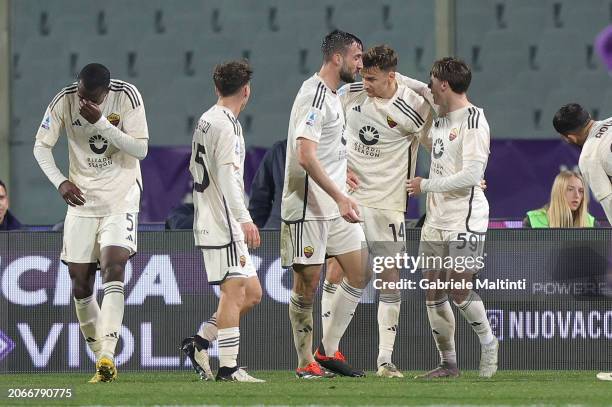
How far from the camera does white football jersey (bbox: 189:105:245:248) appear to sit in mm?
7422

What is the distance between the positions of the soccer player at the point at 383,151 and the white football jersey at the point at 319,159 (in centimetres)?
48

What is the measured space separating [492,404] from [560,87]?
907 cm

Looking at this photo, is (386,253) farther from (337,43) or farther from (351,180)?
(337,43)

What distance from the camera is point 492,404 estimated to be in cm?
620

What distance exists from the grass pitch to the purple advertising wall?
6.07 meters

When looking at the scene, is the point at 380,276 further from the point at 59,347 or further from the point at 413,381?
the point at 59,347

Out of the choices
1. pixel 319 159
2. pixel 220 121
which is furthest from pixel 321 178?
pixel 220 121

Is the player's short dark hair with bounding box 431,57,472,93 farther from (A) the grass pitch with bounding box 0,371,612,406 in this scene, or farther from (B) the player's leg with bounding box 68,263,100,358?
(B) the player's leg with bounding box 68,263,100,358

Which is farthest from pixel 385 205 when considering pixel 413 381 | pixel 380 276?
pixel 413 381

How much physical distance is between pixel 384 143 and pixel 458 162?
51 cm

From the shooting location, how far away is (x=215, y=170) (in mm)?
7500

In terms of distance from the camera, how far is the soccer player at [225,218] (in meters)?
7.41

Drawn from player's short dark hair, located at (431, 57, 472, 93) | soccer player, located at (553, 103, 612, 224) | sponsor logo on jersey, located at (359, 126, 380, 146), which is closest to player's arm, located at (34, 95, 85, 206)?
sponsor logo on jersey, located at (359, 126, 380, 146)

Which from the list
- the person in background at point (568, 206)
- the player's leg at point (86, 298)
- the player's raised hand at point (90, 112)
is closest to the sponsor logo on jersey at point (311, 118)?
the player's raised hand at point (90, 112)
